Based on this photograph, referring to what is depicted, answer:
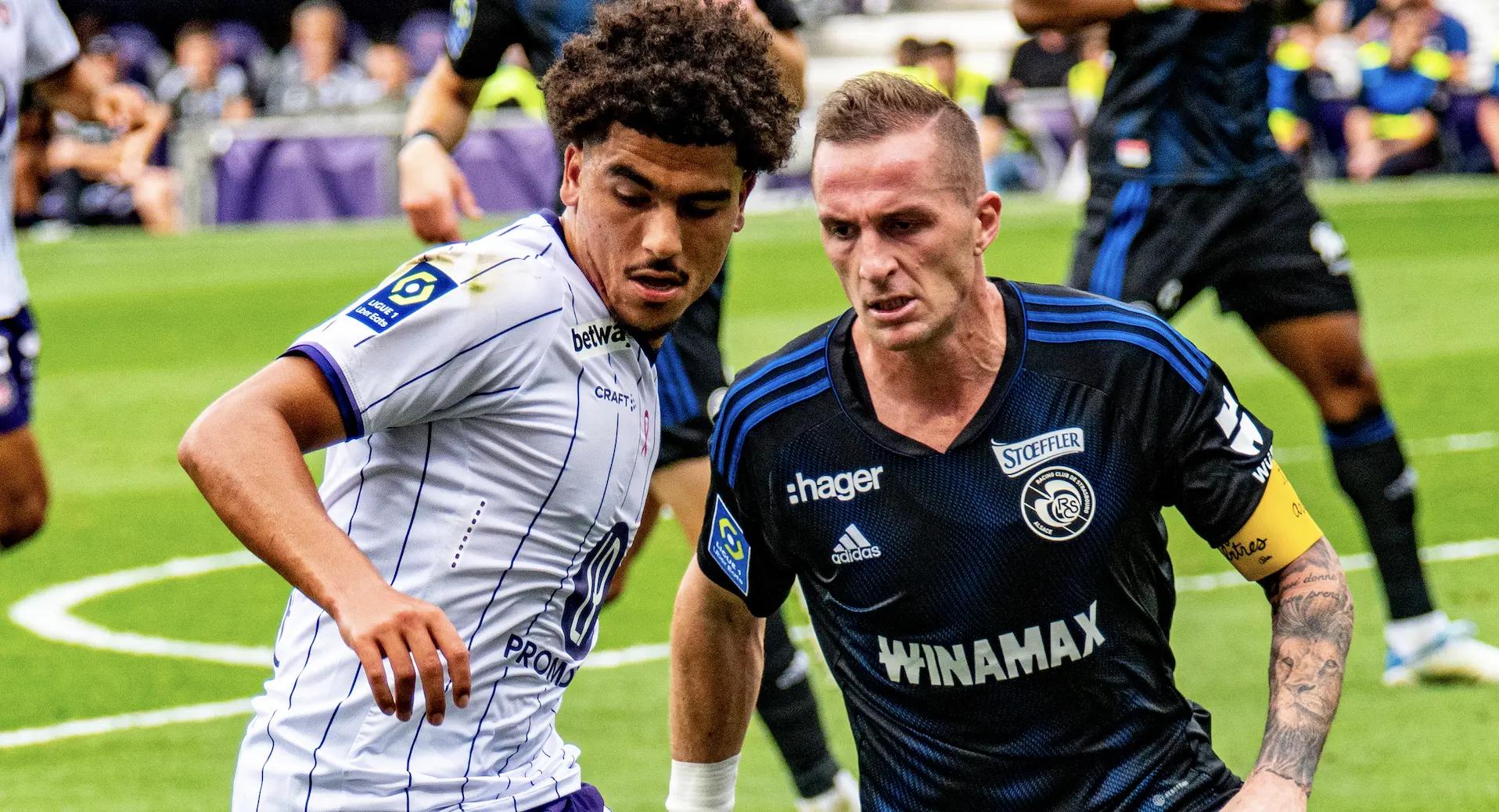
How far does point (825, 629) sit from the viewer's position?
3.62 m

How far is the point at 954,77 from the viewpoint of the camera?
20.8 metres

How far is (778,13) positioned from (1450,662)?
2684mm

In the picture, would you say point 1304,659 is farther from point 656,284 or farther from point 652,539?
point 652,539

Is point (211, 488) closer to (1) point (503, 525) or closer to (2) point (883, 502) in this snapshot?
(1) point (503, 525)

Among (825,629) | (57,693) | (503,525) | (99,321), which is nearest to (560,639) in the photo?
(503,525)

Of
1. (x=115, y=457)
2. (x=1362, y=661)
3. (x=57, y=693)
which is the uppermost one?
(x=1362, y=661)

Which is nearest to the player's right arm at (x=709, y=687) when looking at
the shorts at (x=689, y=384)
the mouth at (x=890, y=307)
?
the mouth at (x=890, y=307)

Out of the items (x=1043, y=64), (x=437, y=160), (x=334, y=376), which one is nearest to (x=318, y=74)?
(x=1043, y=64)

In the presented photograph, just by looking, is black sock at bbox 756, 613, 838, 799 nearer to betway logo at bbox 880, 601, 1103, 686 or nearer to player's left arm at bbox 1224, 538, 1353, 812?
betway logo at bbox 880, 601, 1103, 686

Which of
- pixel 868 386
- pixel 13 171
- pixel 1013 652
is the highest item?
pixel 868 386

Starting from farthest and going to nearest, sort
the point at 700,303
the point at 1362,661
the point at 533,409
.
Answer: the point at 1362,661 → the point at 700,303 → the point at 533,409

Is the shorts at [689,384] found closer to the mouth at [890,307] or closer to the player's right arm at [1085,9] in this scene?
the player's right arm at [1085,9]

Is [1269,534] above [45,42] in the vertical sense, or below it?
above

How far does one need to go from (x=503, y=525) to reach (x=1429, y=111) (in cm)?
2033
